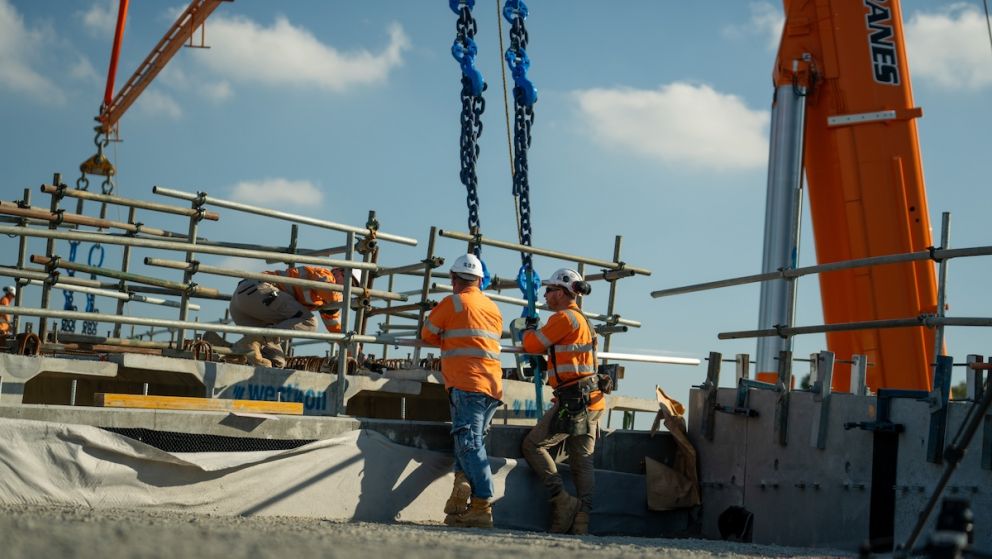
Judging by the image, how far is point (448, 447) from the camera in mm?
9930

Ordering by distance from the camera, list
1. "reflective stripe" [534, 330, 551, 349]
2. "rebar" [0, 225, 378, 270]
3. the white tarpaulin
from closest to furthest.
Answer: the white tarpaulin, "rebar" [0, 225, 378, 270], "reflective stripe" [534, 330, 551, 349]

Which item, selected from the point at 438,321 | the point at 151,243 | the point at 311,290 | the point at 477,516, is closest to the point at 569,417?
the point at 477,516

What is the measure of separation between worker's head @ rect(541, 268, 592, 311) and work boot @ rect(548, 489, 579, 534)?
1.50 m

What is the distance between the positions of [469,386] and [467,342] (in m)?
0.34

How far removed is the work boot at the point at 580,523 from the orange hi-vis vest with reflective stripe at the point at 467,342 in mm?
1139

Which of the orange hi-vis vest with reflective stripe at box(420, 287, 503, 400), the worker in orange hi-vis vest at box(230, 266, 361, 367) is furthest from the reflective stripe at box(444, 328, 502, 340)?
the worker in orange hi-vis vest at box(230, 266, 361, 367)

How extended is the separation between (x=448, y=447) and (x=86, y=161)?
27.2 meters

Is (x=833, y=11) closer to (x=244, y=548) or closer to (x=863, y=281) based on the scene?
(x=863, y=281)

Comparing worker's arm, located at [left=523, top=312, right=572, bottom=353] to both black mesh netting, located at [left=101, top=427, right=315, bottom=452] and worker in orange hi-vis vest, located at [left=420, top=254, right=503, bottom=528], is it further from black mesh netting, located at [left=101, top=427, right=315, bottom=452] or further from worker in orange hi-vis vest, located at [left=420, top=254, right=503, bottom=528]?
black mesh netting, located at [left=101, top=427, right=315, bottom=452]

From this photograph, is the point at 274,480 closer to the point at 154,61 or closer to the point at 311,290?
the point at 311,290

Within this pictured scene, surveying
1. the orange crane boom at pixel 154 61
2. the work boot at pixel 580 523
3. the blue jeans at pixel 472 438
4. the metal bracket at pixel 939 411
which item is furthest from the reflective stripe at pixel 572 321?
the orange crane boom at pixel 154 61

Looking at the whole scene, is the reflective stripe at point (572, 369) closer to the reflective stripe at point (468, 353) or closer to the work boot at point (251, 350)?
the reflective stripe at point (468, 353)

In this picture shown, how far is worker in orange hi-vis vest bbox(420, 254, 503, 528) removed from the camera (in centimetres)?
907

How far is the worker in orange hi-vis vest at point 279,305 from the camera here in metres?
12.5
